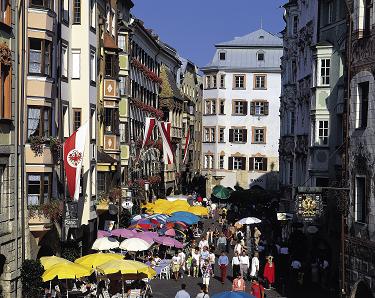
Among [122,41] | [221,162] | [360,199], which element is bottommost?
[221,162]

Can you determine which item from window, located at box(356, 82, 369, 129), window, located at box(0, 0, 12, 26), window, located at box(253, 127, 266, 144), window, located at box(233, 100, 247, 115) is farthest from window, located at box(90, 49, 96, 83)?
window, located at box(253, 127, 266, 144)

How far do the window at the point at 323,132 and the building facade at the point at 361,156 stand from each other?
14.1 metres

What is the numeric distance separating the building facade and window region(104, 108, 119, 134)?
71.3 feet

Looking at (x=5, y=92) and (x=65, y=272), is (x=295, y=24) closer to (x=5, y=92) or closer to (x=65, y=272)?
(x=5, y=92)

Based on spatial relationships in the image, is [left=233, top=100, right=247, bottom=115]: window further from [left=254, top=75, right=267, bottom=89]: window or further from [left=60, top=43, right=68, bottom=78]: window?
[left=60, top=43, right=68, bottom=78]: window

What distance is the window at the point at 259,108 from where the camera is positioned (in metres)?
106

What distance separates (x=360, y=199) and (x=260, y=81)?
76903 mm

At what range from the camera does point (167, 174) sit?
87.8 meters

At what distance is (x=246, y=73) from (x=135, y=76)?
39834mm

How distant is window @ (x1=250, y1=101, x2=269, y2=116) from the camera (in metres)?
106

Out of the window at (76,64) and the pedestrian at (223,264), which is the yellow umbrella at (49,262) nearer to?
the pedestrian at (223,264)

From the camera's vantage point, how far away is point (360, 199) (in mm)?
30953

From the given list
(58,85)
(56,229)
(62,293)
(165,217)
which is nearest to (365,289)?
(62,293)

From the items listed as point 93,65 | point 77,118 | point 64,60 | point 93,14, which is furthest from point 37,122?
point 93,14
